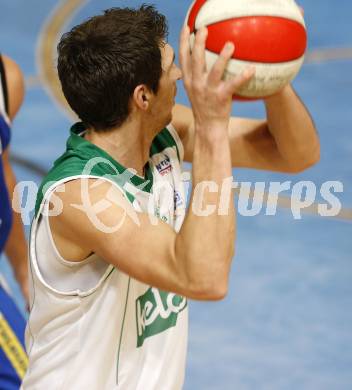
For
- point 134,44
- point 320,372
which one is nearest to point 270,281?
Answer: point 320,372

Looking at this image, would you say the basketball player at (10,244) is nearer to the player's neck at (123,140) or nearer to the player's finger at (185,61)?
the player's neck at (123,140)

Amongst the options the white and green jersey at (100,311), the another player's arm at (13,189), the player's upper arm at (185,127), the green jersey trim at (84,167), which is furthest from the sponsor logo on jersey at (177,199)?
the another player's arm at (13,189)

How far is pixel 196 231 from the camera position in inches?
94.3

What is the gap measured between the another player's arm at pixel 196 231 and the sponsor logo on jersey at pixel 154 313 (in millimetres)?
445

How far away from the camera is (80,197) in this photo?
8.50ft

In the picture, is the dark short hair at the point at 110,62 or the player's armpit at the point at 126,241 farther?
the dark short hair at the point at 110,62

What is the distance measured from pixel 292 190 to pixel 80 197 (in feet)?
11.9

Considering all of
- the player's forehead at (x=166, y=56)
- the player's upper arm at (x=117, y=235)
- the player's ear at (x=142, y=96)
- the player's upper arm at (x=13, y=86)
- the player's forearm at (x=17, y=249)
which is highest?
the player's forehead at (x=166, y=56)

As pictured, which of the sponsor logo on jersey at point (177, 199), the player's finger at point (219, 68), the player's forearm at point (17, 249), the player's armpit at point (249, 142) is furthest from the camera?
the player's forearm at point (17, 249)

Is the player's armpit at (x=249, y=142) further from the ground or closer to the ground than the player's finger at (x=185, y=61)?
closer to the ground

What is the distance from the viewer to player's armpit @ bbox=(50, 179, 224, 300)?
241 centimetres

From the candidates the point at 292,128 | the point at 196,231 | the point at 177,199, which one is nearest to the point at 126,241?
the point at 196,231

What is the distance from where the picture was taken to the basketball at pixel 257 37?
243 centimetres

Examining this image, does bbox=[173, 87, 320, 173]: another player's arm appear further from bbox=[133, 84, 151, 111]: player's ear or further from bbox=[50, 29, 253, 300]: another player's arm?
bbox=[50, 29, 253, 300]: another player's arm
